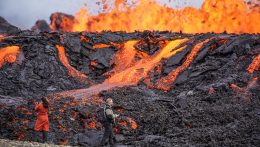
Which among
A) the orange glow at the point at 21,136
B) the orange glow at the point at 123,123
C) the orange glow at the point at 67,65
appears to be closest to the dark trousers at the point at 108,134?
the orange glow at the point at 123,123

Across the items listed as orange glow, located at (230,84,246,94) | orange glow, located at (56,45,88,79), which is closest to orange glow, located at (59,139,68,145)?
orange glow, located at (230,84,246,94)

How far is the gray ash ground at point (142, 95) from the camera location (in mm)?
17047

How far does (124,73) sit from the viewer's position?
30672 mm

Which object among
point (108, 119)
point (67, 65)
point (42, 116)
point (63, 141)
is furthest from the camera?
point (67, 65)

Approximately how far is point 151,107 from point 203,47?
35.5 ft

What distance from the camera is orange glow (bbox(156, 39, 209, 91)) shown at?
2742cm

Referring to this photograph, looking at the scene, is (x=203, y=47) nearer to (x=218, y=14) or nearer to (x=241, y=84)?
(x=241, y=84)

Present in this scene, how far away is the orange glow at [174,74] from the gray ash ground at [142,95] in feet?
1.71

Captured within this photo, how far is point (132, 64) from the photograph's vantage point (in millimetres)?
33125

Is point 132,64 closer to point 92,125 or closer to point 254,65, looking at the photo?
point 254,65

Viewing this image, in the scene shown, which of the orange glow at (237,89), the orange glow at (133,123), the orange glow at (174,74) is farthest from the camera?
the orange glow at (174,74)

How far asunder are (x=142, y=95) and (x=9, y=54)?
13.0 metres

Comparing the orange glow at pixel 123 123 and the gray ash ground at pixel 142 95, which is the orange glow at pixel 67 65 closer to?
the gray ash ground at pixel 142 95

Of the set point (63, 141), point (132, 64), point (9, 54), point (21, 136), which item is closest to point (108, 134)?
point (63, 141)
